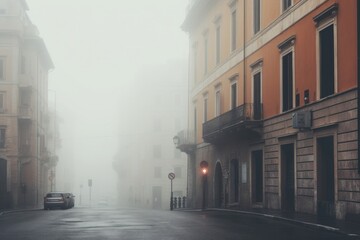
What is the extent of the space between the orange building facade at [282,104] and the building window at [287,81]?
0.04 m

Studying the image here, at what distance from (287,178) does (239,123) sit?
3.94 metres

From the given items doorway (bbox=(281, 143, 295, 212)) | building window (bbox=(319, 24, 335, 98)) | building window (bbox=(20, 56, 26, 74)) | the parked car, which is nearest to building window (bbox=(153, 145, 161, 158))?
building window (bbox=(20, 56, 26, 74))

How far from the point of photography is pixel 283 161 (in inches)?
1005

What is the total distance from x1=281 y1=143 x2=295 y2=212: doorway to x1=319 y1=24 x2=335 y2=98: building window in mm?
4018

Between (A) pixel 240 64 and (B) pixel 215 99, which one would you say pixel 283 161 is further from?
(B) pixel 215 99


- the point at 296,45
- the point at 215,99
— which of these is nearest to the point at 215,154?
the point at 215,99

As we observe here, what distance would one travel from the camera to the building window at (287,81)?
24.6m

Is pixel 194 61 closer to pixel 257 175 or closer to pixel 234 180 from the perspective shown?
pixel 234 180

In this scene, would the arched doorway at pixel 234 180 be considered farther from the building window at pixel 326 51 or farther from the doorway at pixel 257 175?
the building window at pixel 326 51

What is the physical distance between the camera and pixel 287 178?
83.4 feet

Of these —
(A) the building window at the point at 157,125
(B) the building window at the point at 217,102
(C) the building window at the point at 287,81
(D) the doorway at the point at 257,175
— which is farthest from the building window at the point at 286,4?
(A) the building window at the point at 157,125

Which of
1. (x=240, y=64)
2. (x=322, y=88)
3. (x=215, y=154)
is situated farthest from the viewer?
(x=215, y=154)

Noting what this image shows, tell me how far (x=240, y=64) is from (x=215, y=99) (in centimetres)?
606

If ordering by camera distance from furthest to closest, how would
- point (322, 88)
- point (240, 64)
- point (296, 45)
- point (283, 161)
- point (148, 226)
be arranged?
point (240, 64), point (283, 161), point (296, 45), point (322, 88), point (148, 226)
